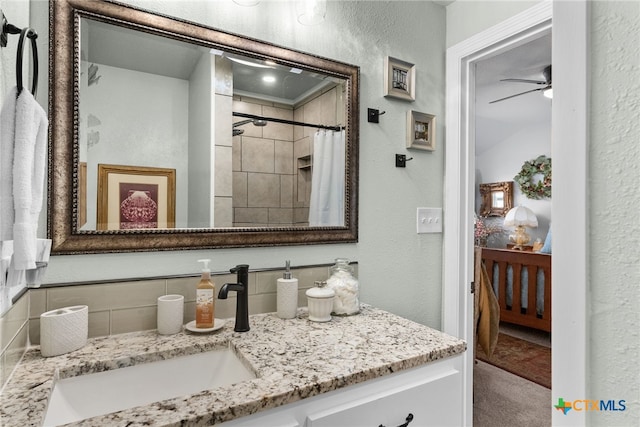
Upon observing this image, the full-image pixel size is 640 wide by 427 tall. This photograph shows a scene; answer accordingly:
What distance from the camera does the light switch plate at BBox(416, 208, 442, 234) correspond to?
185 cm

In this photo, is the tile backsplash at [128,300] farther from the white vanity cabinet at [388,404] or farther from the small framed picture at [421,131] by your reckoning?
the small framed picture at [421,131]

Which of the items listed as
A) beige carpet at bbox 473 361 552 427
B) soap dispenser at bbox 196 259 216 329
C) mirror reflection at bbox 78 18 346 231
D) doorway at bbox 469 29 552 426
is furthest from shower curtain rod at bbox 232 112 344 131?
beige carpet at bbox 473 361 552 427

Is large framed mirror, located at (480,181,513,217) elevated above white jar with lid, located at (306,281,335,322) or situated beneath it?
elevated above

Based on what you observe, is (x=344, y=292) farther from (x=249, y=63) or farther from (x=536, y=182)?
(x=536, y=182)

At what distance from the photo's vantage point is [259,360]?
3.25 feet

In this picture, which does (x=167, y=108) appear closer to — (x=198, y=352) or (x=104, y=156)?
(x=104, y=156)

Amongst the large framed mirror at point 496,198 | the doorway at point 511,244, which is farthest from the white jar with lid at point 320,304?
the large framed mirror at point 496,198

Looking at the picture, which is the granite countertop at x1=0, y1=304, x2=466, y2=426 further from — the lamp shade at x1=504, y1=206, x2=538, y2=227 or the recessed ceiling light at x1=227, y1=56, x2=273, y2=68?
the lamp shade at x1=504, y1=206, x2=538, y2=227

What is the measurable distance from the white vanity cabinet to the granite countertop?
0.03 meters

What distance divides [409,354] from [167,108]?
3.59 ft

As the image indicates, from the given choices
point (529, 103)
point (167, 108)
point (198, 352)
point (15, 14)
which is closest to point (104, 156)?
point (167, 108)

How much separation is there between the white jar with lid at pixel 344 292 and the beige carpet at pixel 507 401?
1.35 metres

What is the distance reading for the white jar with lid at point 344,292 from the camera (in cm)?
141

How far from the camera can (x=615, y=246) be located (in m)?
0.43
